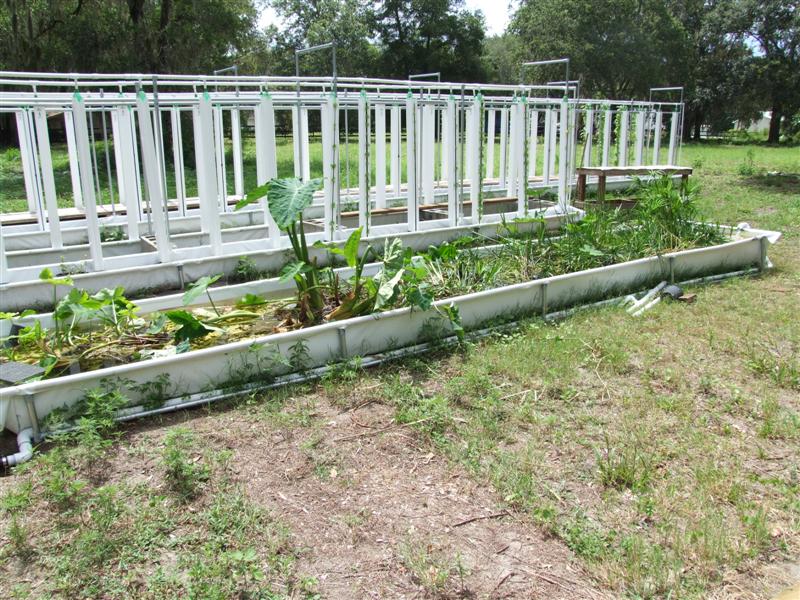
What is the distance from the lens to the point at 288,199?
4512mm

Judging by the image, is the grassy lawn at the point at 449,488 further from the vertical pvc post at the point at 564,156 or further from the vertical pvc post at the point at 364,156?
the vertical pvc post at the point at 564,156

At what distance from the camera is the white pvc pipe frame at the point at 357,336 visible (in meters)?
3.43

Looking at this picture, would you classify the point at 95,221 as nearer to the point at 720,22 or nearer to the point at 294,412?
the point at 294,412

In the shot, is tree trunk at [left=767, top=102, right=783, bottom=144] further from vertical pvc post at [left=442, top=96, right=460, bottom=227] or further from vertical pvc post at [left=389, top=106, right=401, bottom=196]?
vertical pvc post at [left=442, top=96, right=460, bottom=227]

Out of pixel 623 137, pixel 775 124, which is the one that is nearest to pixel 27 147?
pixel 623 137

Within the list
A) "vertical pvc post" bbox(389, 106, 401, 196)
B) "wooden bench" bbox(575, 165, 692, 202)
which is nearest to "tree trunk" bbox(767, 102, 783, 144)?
"wooden bench" bbox(575, 165, 692, 202)

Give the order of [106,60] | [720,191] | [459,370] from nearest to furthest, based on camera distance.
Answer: [459,370] < [720,191] < [106,60]

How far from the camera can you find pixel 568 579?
2.43m

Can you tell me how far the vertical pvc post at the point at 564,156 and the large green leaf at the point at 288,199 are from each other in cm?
423

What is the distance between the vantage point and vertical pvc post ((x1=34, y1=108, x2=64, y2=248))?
647cm

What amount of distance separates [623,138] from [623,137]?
0.02 metres

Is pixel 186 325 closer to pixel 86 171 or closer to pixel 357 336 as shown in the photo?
pixel 357 336

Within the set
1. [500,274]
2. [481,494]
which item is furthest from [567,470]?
[500,274]

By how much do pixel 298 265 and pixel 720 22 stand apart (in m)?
37.2
